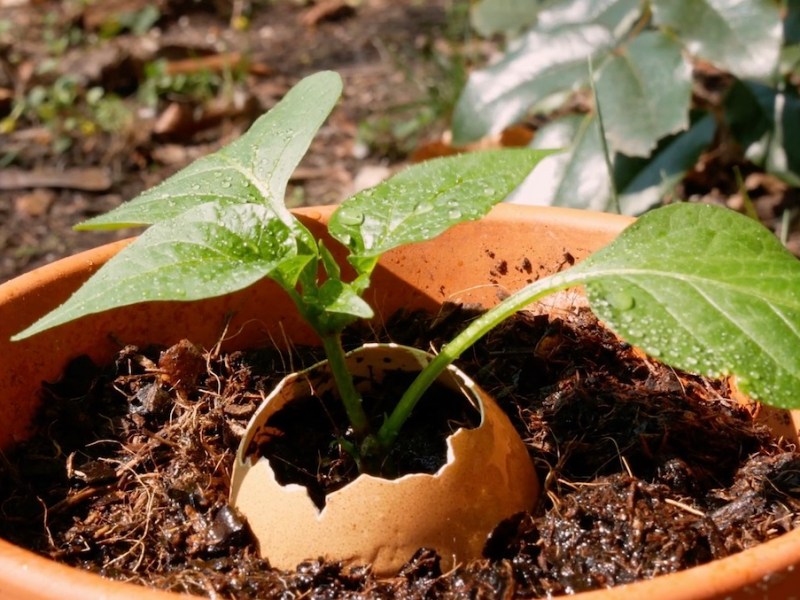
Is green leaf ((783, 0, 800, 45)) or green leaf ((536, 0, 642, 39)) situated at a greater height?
green leaf ((536, 0, 642, 39))

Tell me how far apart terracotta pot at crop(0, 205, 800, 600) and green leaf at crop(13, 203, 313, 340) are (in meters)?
0.29

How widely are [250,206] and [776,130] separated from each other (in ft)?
4.94

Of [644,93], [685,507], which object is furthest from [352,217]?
[644,93]

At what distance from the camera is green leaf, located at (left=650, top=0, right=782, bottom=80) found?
71.2 inches

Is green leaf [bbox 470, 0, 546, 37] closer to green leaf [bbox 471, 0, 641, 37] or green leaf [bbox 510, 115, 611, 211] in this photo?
green leaf [bbox 471, 0, 641, 37]

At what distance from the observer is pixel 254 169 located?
107 centimetres

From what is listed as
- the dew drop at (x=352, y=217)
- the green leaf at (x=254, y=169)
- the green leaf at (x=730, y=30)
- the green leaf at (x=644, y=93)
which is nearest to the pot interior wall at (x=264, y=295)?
the green leaf at (x=254, y=169)

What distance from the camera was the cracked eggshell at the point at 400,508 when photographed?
918 millimetres

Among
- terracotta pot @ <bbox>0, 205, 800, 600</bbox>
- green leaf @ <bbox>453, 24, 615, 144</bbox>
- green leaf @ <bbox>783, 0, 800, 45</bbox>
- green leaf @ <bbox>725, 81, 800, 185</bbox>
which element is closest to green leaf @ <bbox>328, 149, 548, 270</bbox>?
terracotta pot @ <bbox>0, 205, 800, 600</bbox>

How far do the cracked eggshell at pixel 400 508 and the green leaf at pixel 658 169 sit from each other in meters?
1.10

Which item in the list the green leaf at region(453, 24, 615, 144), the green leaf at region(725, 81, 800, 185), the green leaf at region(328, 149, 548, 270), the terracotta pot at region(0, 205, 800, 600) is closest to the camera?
the green leaf at region(328, 149, 548, 270)

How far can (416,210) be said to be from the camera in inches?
38.8

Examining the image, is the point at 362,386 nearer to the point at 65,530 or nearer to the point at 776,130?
the point at 65,530

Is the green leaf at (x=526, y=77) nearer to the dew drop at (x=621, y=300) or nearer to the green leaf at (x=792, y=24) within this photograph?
the green leaf at (x=792, y=24)
